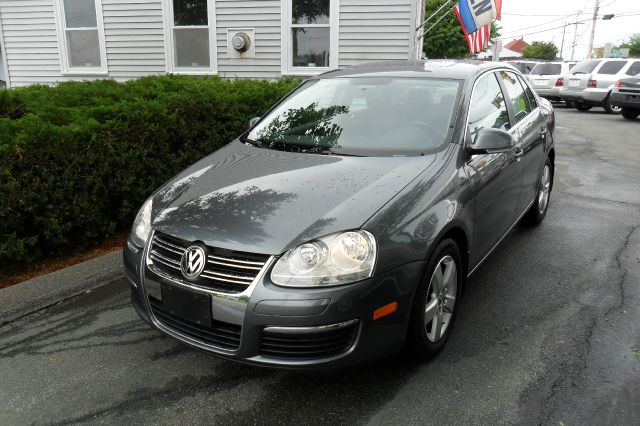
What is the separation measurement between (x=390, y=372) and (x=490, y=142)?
57.7 inches

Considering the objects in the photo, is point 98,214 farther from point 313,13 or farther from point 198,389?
point 313,13

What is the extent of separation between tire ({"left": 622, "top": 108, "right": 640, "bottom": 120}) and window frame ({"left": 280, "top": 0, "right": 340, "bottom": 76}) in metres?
9.71

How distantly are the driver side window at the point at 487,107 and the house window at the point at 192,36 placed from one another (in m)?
7.72

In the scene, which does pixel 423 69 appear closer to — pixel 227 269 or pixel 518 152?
pixel 518 152

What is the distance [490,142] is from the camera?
3215 millimetres

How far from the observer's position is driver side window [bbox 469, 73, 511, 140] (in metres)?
3.55

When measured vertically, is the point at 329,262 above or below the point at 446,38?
below

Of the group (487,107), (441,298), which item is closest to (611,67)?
(487,107)

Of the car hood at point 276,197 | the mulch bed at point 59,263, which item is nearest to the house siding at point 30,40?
the mulch bed at point 59,263

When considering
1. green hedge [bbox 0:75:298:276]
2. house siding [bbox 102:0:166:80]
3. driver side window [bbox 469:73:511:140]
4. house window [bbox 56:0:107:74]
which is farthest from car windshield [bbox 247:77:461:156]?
house window [bbox 56:0:107:74]

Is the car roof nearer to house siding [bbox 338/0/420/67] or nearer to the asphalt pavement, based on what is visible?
the asphalt pavement

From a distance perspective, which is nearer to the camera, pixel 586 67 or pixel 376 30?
pixel 376 30

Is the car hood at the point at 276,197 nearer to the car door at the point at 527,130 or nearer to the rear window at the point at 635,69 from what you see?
the car door at the point at 527,130

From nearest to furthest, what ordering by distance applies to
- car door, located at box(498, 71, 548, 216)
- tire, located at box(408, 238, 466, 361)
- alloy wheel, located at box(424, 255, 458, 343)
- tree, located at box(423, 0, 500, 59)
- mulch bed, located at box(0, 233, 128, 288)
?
tire, located at box(408, 238, 466, 361) < alloy wheel, located at box(424, 255, 458, 343) < mulch bed, located at box(0, 233, 128, 288) < car door, located at box(498, 71, 548, 216) < tree, located at box(423, 0, 500, 59)
